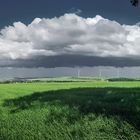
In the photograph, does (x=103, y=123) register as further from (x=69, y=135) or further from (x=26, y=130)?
(x=26, y=130)

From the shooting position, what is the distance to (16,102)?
35.1 meters

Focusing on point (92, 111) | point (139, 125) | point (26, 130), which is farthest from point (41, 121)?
point (139, 125)

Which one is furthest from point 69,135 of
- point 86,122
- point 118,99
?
point 118,99

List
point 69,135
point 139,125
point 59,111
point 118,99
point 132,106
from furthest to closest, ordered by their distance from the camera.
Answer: point 118,99 → point 59,111 → point 132,106 → point 69,135 → point 139,125

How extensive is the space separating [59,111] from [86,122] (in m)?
4.30

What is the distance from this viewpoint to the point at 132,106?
84.9 feet

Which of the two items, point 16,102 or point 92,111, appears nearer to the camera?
point 92,111

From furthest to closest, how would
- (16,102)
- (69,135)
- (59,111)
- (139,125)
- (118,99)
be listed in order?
(16,102) < (118,99) < (59,111) < (69,135) < (139,125)

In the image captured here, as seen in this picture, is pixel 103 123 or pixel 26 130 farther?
pixel 26 130

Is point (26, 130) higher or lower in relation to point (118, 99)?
lower

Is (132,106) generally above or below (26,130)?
above

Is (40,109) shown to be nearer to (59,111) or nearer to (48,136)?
(59,111)

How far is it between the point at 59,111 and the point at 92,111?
298 centimetres

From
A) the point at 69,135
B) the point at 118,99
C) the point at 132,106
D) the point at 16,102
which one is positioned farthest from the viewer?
the point at 16,102
